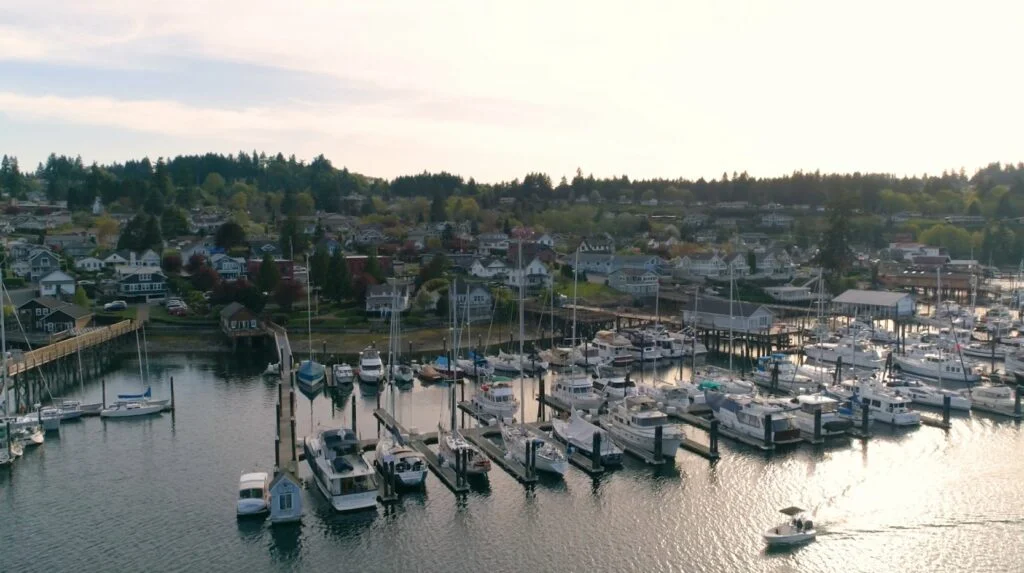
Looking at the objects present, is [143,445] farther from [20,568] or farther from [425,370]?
[425,370]

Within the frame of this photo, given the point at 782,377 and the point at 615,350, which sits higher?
the point at 615,350

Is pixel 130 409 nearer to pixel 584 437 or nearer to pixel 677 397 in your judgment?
pixel 584 437

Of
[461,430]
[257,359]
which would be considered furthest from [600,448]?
[257,359]

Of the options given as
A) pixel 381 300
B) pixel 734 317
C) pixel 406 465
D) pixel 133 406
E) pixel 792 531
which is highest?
pixel 381 300

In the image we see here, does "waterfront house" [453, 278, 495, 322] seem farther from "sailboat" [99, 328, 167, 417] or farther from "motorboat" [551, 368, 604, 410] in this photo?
"sailboat" [99, 328, 167, 417]

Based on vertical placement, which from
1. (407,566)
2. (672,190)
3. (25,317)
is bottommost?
(407,566)

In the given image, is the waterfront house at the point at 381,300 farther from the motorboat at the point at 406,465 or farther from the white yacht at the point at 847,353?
the motorboat at the point at 406,465

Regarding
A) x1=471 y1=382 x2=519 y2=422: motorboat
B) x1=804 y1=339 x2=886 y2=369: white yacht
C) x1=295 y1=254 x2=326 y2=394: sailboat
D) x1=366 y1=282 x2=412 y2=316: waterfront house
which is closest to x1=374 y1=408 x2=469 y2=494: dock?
x1=471 y1=382 x2=519 y2=422: motorboat

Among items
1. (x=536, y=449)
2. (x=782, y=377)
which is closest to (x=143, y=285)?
(x=536, y=449)
